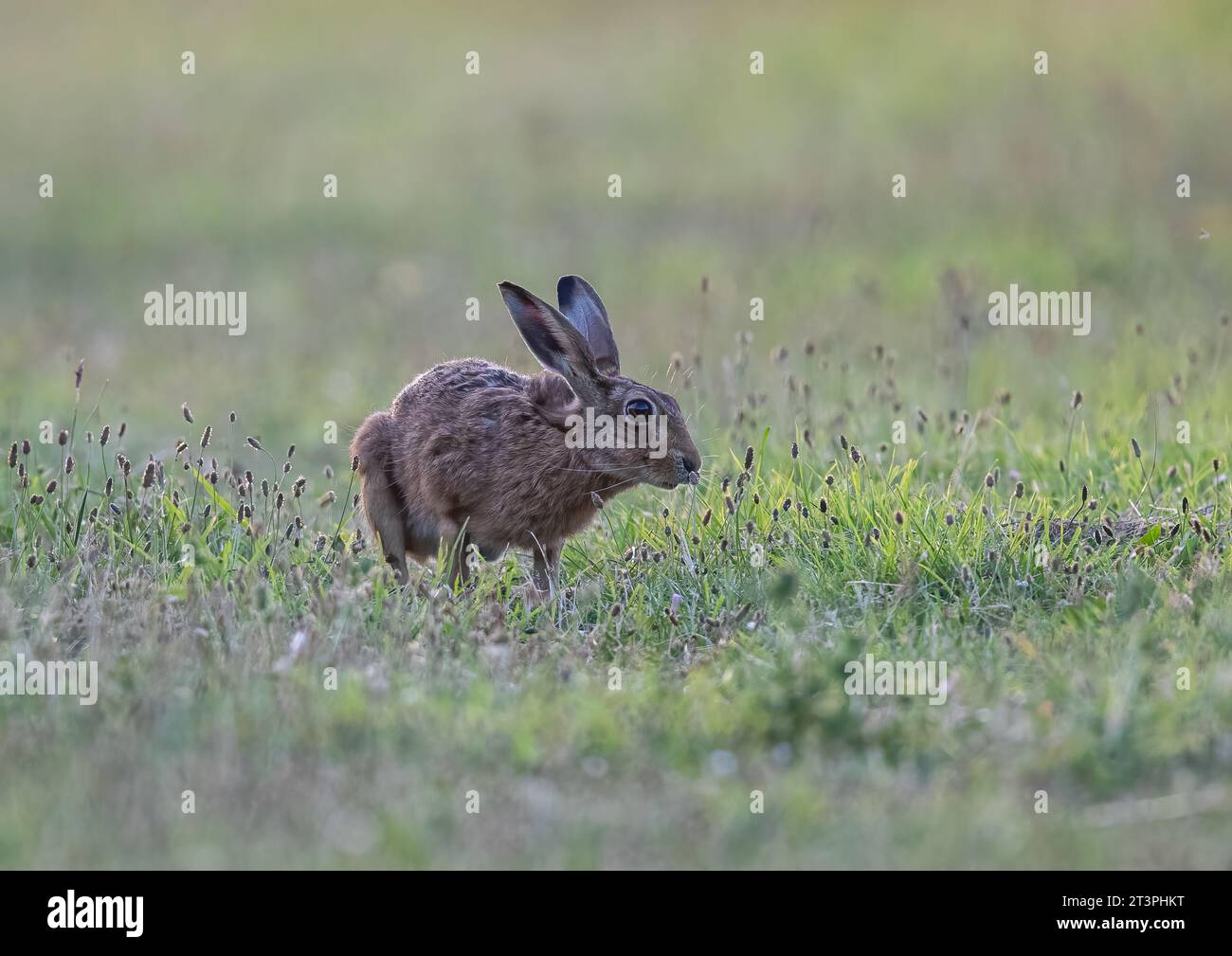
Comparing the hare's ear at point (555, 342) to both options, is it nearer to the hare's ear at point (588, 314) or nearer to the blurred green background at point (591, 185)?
the hare's ear at point (588, 314)

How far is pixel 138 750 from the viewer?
530 cm

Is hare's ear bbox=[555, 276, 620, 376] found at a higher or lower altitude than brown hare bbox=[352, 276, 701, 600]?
higher

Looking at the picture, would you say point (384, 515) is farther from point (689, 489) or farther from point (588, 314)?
point (689, 489)

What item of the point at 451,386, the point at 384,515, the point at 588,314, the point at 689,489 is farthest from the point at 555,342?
the point at 384,515

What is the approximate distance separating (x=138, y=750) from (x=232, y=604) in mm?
1433

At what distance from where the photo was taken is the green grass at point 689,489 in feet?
16.7

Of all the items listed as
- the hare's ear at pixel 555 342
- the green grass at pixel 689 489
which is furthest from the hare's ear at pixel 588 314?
the green grass at pixel 689 489

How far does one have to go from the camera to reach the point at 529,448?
8008mm

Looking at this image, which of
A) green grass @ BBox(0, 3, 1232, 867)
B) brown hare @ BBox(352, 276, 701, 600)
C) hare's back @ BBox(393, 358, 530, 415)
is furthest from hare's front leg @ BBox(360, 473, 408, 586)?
hare's back @ BBox(393, 358, 530, 415)

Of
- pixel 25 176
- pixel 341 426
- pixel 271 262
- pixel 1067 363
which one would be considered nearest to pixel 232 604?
pixel 341 426

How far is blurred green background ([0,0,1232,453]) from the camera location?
520 inches

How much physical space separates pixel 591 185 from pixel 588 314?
37.6ft

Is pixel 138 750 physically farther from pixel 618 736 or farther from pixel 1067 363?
pixel 1067 363

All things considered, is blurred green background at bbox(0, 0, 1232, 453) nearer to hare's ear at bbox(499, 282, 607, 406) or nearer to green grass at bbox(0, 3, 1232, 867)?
green grass at bbox(0, 3, 1232, 867)
